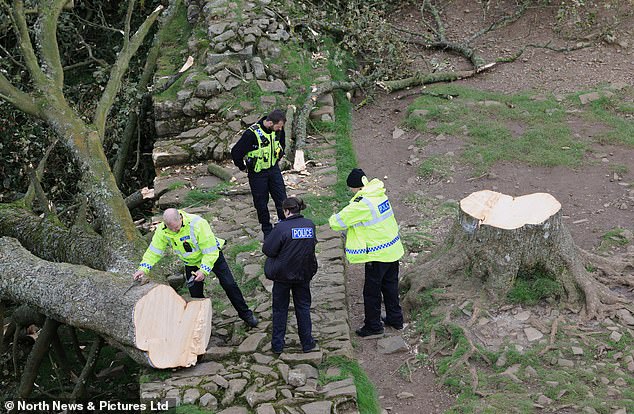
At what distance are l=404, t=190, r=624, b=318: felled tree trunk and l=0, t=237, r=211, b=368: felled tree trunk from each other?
107 inches

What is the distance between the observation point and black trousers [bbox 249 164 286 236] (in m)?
9.08

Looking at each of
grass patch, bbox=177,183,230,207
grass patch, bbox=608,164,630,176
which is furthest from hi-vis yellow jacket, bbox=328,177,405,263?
grass patch, bbox=608,164,630,176

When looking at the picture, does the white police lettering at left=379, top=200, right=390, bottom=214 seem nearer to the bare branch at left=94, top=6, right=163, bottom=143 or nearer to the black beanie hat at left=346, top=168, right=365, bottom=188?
the black beanie hat at left=346, top=168, right=365, bottom=188

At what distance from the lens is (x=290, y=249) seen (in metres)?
6.78

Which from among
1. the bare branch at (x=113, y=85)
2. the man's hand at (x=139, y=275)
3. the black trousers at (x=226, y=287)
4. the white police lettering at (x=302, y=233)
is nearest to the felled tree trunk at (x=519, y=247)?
the white police lettering at (x=302, y=233)

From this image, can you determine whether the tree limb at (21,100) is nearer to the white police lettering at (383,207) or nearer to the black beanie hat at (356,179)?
the black beanie hat at (356,179)

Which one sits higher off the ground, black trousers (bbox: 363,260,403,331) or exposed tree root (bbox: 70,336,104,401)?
black trousers (bbox: 363,260,403,331)

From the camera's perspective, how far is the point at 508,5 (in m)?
16.1

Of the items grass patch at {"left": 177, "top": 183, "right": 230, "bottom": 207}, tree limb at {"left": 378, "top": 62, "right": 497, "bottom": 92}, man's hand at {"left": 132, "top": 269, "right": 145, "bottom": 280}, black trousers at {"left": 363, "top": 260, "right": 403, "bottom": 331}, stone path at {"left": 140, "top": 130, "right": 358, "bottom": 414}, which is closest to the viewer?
stone path at {"left": 140, "top": 130, "right": 358, "bottom": 414}

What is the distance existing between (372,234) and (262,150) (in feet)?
6.83

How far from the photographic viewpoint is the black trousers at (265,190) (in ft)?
29.8

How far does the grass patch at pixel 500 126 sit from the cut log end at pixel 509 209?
346 centimetres

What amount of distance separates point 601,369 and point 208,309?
11.8ft

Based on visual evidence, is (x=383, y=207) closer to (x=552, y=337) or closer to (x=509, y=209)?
(x=509, y=209)
